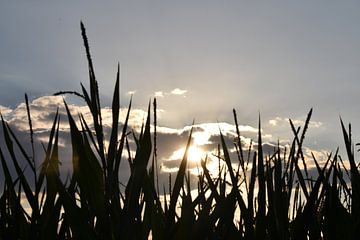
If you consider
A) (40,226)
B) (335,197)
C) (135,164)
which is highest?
(135,164)

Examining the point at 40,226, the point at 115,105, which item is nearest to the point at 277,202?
the point at 115,105

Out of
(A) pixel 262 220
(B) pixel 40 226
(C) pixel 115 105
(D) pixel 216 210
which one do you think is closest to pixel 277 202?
(A) pixel 262 220

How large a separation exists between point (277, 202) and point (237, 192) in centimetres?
18

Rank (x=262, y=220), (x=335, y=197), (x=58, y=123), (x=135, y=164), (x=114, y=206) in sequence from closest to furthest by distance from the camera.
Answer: (x=114, y=206) → (x=135, y=164) → (x=262, y=220) → (x=335, y=197) → (x=58, y=123)

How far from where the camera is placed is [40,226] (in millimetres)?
2027

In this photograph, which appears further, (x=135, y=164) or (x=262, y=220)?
(x=262, y=220)

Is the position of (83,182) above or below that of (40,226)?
above

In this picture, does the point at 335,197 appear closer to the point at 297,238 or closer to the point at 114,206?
the point at 297,238

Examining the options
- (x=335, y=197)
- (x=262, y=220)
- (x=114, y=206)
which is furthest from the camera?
(x=335, y=197)

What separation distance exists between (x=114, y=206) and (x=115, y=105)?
34cm

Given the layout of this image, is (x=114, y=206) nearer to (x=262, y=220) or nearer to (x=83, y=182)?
(x=83, y=182)

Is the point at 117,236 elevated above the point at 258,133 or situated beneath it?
situated beneath

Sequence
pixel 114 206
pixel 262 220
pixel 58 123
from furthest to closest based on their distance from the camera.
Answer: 1. pixel 58 123
2. pixel 262 220
3. pixel 114 206

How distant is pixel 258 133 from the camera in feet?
6.41
